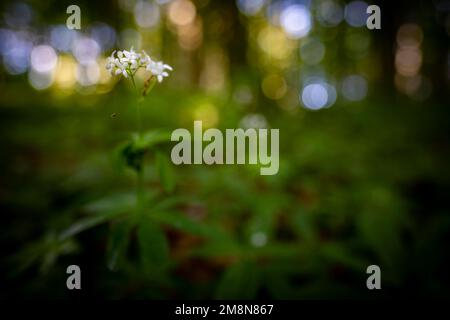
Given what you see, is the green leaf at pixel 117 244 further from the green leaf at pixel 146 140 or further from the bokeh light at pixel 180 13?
the bokeh light at pixel 180 13

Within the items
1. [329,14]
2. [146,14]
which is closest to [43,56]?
[146,14]

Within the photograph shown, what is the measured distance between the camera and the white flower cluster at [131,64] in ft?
4.26

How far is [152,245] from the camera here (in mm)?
1459

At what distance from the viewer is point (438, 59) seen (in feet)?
32.8

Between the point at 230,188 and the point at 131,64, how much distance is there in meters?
1.61

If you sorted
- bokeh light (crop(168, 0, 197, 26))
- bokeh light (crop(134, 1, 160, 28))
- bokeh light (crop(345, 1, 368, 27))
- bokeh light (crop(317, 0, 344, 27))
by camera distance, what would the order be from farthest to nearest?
bokeh light (crop(168, 0, 197, 26))
bokeh light (crop(134, 1, 160, 28))
bokeh light (crop(317, 0, 344, 27))
bokeh light (crop(345, 1, 368, 27))

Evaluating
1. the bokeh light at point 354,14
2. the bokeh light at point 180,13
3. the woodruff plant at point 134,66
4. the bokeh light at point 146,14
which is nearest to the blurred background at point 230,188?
the bokeh light at point 354,14

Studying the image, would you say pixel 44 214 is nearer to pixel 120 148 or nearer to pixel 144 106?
pixel 120 148

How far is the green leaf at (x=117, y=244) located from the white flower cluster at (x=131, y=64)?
728mm

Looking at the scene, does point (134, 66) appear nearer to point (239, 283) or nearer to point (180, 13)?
point (239, 283)

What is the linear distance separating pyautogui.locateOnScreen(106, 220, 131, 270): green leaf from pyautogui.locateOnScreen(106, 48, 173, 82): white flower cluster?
73 cm

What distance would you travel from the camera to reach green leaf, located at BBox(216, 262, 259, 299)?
5.31ft

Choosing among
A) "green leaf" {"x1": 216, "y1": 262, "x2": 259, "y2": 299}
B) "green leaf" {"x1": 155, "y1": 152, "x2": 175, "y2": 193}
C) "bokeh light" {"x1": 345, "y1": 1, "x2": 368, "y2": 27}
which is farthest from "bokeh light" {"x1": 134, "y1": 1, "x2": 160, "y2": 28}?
"green leaf" {"x1": 216, "y1": 262, "x2": 259, "y2": 299}

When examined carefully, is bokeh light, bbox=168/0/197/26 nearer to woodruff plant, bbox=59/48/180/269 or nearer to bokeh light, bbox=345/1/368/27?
bokeh light, bbox=345/1/368/27
